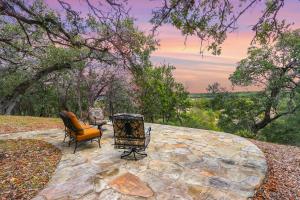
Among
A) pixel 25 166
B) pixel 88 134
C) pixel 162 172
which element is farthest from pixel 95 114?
pixel 162 172

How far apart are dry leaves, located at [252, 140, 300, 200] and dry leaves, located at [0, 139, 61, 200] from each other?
14.1 ft

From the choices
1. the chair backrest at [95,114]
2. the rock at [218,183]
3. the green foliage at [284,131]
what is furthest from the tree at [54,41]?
the green foliage at [284,131]

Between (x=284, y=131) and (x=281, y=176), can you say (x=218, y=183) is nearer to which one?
(x=281, y=176)

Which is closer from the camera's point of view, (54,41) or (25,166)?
(25,166)

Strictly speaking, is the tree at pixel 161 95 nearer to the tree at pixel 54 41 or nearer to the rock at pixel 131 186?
the tree at pixel 54 41

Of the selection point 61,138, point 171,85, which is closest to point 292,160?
point 61,138

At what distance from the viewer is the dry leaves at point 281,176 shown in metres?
4.93

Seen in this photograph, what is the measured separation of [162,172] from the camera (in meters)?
5.69

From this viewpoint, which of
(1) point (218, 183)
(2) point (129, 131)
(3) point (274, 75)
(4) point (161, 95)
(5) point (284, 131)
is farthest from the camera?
(4) point (161, 95)

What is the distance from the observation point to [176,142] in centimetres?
841

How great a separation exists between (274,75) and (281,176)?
1084 cm

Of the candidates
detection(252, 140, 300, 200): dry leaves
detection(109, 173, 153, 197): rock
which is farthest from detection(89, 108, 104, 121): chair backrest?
detection(252, 140, 300, 200): dry leaves

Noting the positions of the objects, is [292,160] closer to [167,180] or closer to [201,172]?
[201,172]

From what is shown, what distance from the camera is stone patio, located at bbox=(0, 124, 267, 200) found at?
4.70 meters
